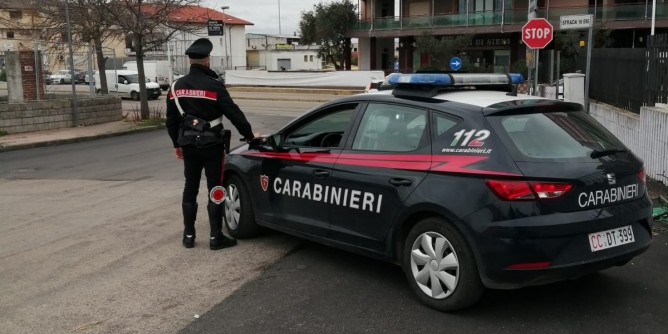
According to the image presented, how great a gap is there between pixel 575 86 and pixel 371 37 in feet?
137

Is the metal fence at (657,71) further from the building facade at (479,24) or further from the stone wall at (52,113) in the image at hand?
the building facade at (479,24)

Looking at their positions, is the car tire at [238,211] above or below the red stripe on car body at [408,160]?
below

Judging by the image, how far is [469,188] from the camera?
13.1 feet

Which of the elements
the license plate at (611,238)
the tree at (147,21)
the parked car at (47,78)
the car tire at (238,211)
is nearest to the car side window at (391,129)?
the license plate at (611,238)

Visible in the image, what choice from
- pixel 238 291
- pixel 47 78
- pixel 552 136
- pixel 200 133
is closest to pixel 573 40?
pixel 47 78

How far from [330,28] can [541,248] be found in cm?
5183

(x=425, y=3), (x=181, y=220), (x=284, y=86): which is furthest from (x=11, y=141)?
(x=425, y=3)

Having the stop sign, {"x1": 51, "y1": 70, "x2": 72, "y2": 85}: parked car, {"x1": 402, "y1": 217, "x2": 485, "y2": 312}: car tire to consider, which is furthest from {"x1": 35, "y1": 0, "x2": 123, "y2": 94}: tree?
{"x1": 402, "y1": 217, "x2": 485, "y2": 312}: car tire

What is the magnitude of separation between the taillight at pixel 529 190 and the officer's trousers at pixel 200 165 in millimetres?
2813

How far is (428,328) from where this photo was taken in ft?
13.1

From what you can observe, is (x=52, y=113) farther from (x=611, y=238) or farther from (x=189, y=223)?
(x=611, y=238)

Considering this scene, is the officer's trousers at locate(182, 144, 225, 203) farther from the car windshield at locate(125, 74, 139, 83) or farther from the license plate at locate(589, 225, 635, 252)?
the car windshield at locate(125, 74, 139, 83)

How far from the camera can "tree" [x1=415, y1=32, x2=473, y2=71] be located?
44969 millimetres

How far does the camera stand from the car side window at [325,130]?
5.15 metres
